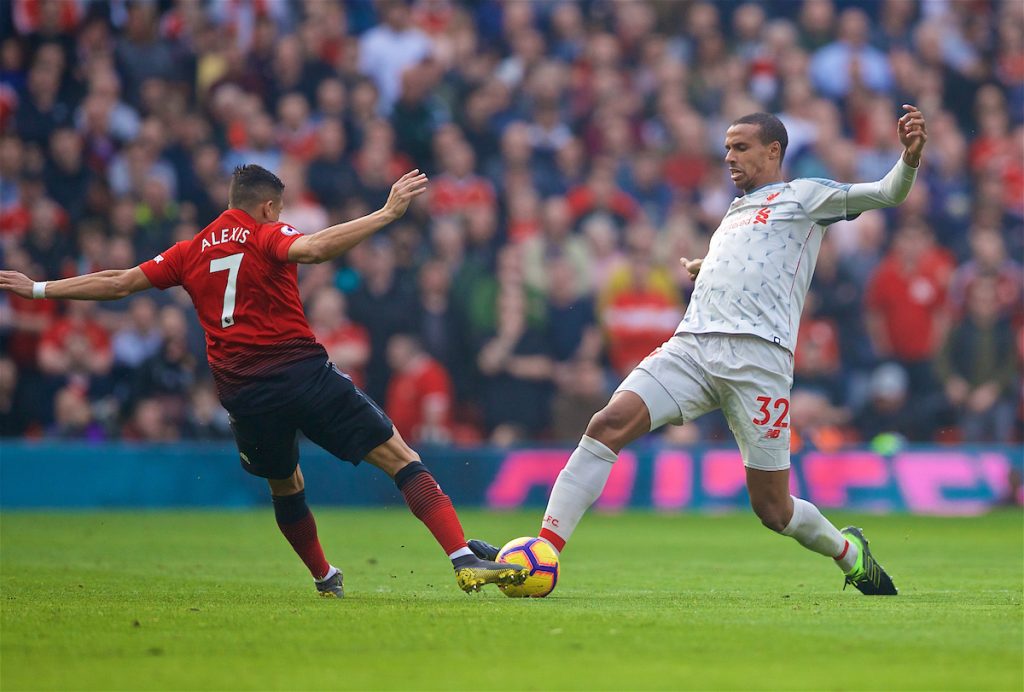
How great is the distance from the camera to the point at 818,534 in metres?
8.52

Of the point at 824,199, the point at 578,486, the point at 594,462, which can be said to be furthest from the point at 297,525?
the point at 824,199

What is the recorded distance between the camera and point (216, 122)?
18.7m

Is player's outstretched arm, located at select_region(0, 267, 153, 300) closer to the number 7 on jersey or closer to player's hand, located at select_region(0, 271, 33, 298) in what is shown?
player's hand, located at select_region(0, 271, 33, 298)

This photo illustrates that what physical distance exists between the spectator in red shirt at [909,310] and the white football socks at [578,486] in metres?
11.4

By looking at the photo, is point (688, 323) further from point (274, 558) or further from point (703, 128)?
point (703, 128)

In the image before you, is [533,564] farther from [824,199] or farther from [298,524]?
[824,199]

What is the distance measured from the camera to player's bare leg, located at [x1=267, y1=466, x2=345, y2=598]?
8.62m

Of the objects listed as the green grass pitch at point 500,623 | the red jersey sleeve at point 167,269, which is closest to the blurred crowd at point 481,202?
the green grass pitch at point 500,623

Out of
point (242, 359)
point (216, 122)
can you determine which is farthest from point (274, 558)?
point (216, 122)

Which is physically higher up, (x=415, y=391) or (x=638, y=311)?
(x=638, y=311)

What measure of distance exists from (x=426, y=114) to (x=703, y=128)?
12.9 feet

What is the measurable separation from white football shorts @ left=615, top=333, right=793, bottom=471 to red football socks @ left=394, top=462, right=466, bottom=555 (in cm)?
Result: 119

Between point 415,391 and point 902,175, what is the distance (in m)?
10.1

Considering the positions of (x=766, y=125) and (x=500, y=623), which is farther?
(x=766, y=125)
